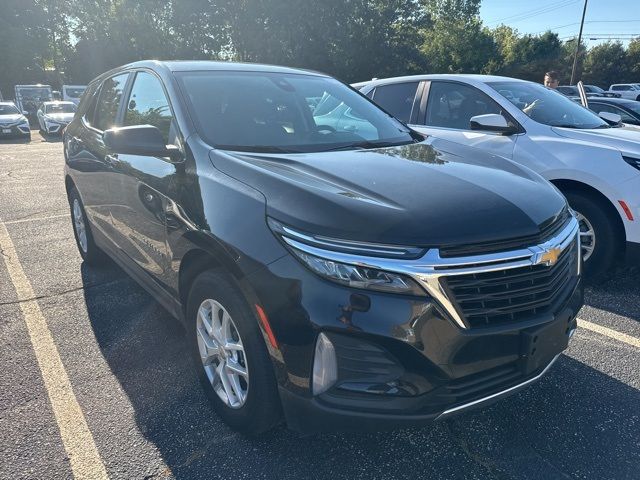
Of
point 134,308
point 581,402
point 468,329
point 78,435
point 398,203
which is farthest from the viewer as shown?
point 134,308

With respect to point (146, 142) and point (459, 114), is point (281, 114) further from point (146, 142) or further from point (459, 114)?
point (459, 114)

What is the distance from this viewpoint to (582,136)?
4.22 metres

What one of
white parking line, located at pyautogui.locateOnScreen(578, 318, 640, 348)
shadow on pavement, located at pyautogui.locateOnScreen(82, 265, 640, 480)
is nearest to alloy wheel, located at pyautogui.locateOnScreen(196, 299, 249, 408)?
shadow on pavement, located at pyautogui.locateOnScreen(82, 265, 640, 480)

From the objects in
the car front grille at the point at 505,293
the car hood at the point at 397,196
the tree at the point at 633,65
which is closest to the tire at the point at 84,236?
the car hood at the point at 397,196

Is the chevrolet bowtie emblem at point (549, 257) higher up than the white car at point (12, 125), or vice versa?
the chevrolet bowtie emblem at point (549, 257)

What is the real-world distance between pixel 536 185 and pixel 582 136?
2.22 m

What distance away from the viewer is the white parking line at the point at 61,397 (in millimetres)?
2195

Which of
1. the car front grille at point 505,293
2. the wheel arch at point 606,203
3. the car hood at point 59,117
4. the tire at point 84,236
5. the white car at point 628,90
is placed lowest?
the white car at point 628,90

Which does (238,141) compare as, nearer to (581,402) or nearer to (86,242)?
(581,402)

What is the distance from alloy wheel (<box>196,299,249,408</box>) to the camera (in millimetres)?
2229

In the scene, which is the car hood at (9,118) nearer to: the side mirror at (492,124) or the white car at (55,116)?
the white car at (55,116)

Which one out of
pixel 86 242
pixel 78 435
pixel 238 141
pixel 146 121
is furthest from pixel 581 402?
pixel 86 242

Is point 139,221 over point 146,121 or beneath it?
beneath

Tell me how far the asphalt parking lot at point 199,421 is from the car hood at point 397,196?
1047 mm
